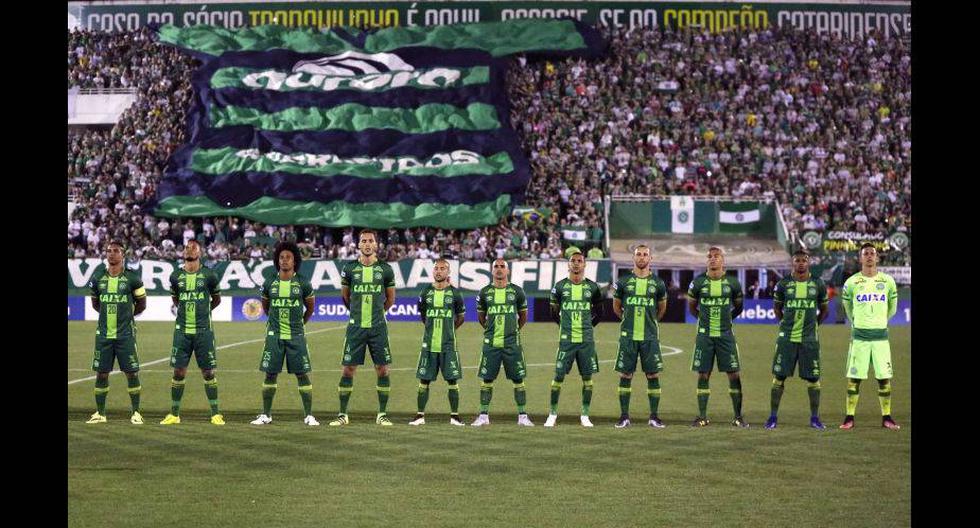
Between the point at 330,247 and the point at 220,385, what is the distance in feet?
70.7

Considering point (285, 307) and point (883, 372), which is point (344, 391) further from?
point (883, 372)

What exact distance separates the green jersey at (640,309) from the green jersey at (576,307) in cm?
41

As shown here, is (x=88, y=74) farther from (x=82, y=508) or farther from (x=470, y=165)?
(x=82, y=508)

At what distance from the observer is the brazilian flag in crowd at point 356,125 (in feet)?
146

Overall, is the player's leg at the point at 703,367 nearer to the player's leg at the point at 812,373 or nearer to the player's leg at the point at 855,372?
the player's leg at the point at 812,373

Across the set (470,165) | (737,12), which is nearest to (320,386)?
(470,165)

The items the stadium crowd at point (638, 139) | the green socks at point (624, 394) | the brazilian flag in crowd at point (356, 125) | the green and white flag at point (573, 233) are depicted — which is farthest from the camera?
the brazilian flag in crowd at point (356, 125)

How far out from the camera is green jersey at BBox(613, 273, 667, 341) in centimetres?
1548

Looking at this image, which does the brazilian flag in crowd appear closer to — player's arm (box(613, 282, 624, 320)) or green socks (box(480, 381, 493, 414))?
player's arm (box(613, 282, 624, 320))

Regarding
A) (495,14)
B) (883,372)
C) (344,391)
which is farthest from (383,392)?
(495,14)

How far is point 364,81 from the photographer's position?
48.3m

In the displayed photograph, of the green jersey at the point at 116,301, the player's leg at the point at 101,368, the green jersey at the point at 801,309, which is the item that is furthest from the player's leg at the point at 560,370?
the player's leg at the point at 101,368

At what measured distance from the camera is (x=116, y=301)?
1555cm

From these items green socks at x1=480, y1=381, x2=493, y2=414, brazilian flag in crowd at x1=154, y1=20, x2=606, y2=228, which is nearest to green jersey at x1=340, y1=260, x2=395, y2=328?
green socks at x1=480, y1=381, x2=493, y2=414
